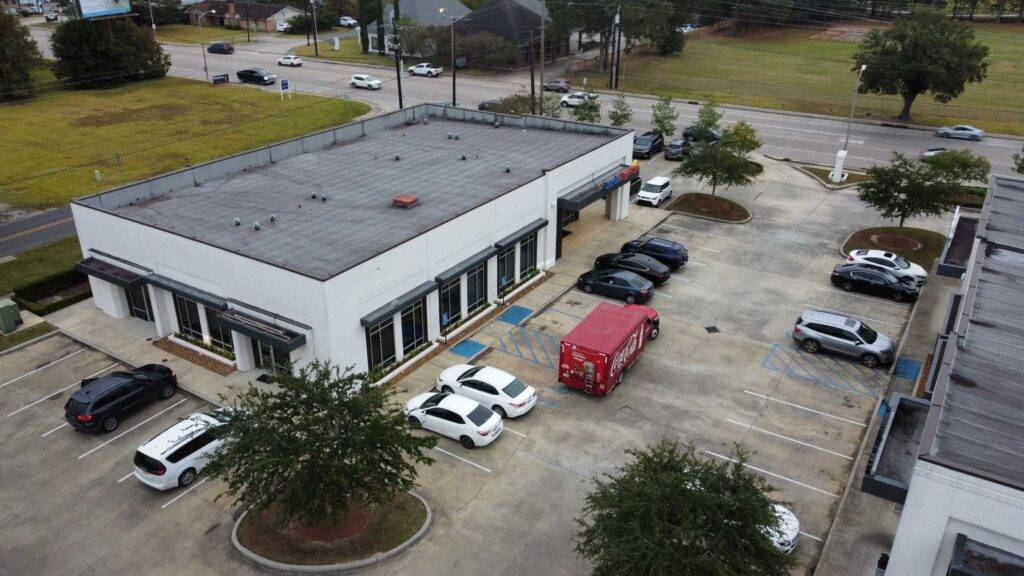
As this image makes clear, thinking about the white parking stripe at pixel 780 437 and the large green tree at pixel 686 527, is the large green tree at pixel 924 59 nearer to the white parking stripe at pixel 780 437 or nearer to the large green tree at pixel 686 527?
the white parking stripe at pixel 780 437

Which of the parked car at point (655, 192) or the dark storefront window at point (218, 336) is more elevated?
→ the parked car at point (655, 192)

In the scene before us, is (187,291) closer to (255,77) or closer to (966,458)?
(966,458)

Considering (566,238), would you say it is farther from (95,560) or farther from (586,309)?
(95,560)

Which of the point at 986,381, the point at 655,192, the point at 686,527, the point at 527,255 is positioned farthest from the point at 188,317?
the point at 655,192

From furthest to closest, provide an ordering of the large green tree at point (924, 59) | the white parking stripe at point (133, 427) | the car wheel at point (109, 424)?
the large green tree at point (924, 59) < the car wheel at point (109, 424) < the white parking stripe at point (133, 427)

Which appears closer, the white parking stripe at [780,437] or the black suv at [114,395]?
the white parking stripe at [780,437]

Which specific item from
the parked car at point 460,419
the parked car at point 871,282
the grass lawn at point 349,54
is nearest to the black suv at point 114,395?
the parked car at point 460,419

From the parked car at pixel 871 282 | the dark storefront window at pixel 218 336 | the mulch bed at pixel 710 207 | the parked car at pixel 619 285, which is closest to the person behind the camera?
the dark storefront window at pixel 218 336

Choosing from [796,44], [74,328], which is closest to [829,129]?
[796,44]
